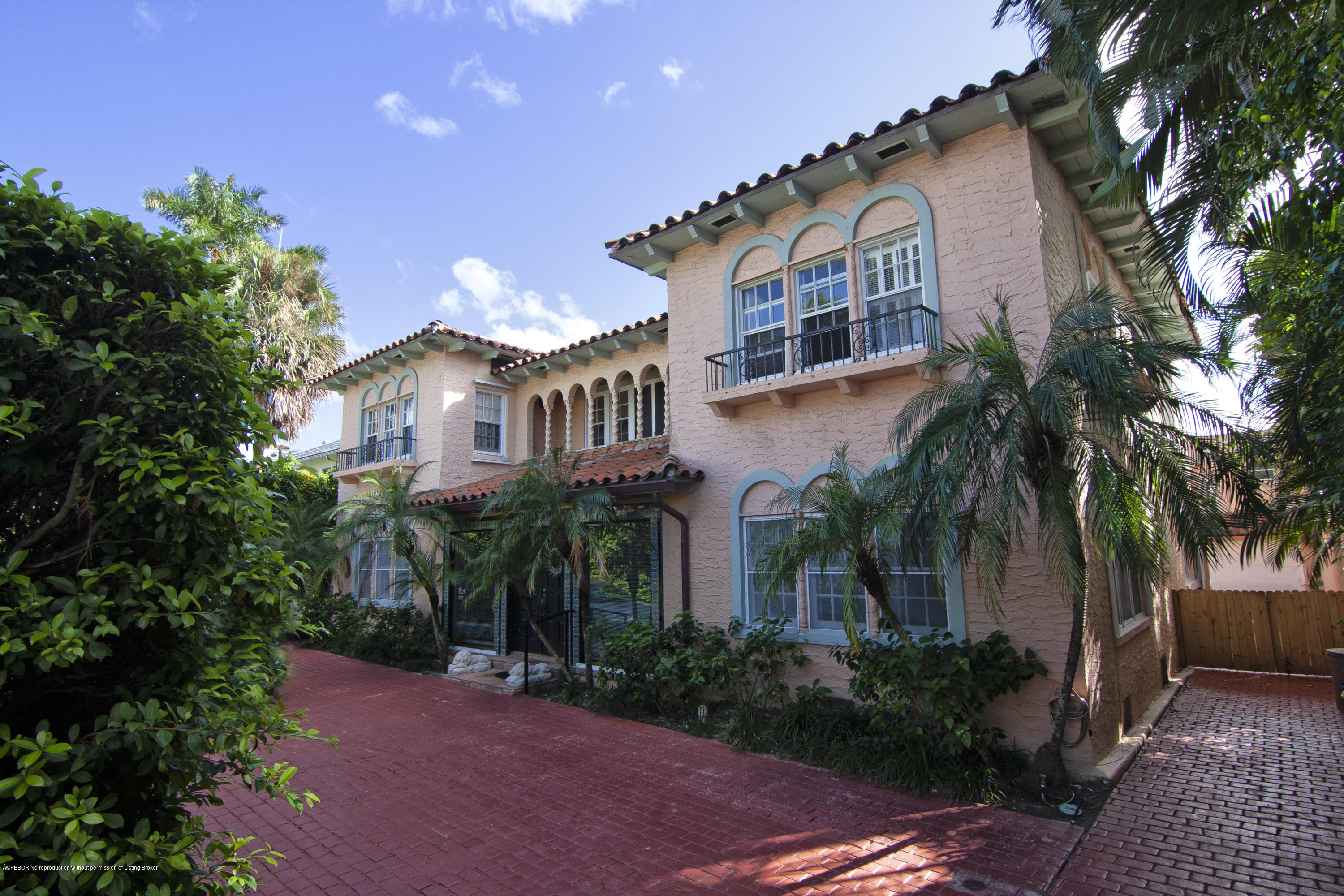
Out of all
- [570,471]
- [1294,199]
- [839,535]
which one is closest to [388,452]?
[570,471]

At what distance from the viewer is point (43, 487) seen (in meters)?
2.64

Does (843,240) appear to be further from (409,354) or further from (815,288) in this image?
(409,354)

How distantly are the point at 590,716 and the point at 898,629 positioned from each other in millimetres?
4765

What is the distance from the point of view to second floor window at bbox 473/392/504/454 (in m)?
16.2

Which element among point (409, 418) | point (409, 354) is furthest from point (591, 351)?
point (409, 418)

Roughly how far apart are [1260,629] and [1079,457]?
9.87 m

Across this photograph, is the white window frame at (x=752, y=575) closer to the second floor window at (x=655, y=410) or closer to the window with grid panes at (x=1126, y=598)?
the window with grid panes at (x=1126, y=598)

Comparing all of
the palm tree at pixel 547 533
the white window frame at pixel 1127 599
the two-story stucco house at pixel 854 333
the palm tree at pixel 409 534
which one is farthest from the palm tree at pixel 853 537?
the palm tree at pixel 409 534

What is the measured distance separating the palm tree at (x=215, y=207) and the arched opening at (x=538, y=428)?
857 centimetres

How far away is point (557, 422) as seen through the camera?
53.6 feet

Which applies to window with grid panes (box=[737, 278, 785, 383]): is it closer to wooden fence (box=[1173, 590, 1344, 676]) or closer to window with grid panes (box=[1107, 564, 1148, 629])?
window with grid panes (box=[1107, 564, 1148, 629])

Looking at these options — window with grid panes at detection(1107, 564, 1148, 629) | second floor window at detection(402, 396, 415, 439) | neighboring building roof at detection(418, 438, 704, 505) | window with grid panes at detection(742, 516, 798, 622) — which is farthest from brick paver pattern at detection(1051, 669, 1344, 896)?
second floor window at detection(402, 396, 415, 439)

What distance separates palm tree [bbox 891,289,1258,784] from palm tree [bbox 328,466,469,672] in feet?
30.4

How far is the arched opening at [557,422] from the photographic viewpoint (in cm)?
1598
